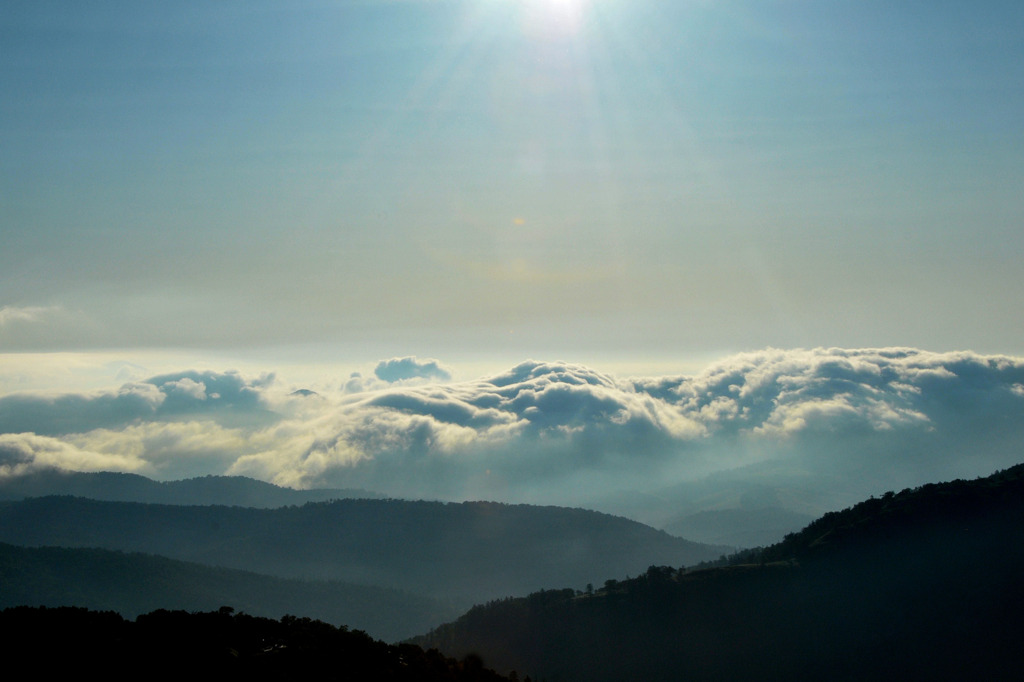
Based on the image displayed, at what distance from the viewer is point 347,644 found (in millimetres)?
75375

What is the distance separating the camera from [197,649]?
6512cm

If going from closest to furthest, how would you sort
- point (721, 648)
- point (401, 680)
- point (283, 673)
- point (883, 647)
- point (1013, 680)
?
1. point (283, 673)
2. point (401, 680)
3. point (1013, 680)
4. point (883, 647)
5. point (721, 648)

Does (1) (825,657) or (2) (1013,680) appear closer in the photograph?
(2) (1013,680)

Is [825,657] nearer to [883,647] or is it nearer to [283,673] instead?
[883,647]

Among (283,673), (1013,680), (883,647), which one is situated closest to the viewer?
(283,673)

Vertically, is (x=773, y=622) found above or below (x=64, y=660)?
below

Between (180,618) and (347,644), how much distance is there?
17386 millimetres

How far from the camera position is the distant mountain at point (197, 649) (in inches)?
2386

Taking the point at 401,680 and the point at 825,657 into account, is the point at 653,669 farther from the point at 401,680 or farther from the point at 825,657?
the point at 401,680

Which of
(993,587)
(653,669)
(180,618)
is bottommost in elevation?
(653,669)

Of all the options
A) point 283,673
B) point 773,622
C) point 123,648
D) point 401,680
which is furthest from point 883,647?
point 123,648

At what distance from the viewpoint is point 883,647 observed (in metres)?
182

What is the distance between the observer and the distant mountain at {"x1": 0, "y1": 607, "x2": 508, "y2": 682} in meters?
60.6

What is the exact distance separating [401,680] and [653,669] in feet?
485
